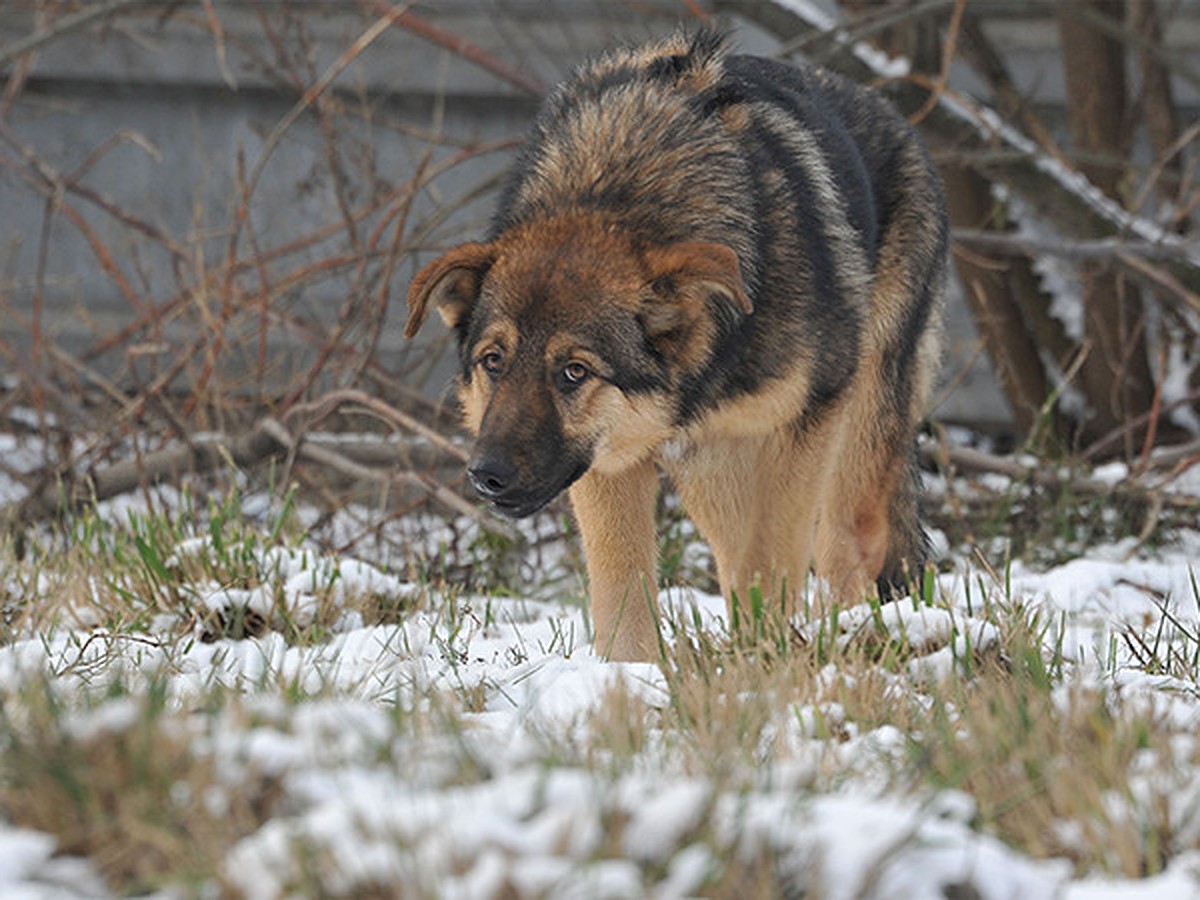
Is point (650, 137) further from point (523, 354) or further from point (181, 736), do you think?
point (181, 736)

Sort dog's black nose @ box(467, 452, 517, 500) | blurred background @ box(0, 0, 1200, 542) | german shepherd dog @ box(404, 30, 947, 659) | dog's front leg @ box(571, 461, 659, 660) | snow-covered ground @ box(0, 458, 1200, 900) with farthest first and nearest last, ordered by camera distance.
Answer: blurred background @ box(0, 0, 1200, 542) < dog's front leg @ box(571, 461, 659, 660) < german shepherd dog @ box(404, 30, 947, 659) < dog's black nose @ box(467, 452, 517, 500) < snow-covered ground @ box(0, 458, 1200, 900)

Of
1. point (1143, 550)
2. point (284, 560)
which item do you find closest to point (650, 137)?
point (284, 560)

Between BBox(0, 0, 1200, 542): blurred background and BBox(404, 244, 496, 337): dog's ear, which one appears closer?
BBox(404, 244, 496, 337): dog's ear

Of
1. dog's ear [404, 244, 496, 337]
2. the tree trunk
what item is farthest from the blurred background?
dog's ear [404, 244, 496, 337]

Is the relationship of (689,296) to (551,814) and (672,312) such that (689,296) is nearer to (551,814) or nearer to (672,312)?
(672,312)

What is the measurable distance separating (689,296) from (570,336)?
0.32 m

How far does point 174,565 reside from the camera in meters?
4.54

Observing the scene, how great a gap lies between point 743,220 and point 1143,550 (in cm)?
299

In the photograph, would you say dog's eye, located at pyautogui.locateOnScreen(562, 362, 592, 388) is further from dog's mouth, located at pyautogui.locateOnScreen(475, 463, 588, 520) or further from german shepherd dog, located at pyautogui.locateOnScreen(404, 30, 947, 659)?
dog's mouth, located at pyautogui.locateOnScreen(475, 463, 588, 520)

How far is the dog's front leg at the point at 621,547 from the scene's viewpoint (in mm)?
4227

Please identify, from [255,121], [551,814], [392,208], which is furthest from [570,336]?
[255,121]

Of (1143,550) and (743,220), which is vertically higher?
(743,220)

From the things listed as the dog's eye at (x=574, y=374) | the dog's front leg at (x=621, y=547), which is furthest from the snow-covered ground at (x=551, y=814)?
the dog's front leg at (x=621, y=547)

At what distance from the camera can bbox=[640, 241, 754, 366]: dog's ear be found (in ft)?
12.4
